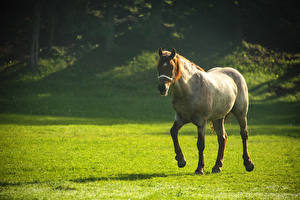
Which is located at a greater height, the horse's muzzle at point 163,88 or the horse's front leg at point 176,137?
the horse's muzzle at point 163,88

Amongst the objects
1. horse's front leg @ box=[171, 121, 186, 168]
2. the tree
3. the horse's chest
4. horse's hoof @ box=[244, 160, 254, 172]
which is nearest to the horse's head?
the horse's chest

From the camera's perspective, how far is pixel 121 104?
31.3 metres

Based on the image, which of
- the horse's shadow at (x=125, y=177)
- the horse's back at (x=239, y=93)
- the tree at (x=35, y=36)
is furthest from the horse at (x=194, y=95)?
the tree at (x=35, y=36)

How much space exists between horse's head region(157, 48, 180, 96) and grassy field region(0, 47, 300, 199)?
2291 mm

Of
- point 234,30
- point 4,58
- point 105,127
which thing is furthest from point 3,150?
point 234,30

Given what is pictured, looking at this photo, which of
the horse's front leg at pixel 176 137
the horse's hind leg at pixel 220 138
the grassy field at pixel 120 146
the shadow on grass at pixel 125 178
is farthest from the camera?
the horse's hind leg at pixel 220 138

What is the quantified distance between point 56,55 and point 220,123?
33983 millimetres

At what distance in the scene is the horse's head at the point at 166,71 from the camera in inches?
349

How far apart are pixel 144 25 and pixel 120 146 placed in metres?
31.9

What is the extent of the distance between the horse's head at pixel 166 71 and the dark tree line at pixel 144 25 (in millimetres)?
32534

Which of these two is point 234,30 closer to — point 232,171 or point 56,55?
point 56,55

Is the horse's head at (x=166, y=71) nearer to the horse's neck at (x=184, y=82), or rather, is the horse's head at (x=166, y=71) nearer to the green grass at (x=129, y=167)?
the horse's neck at (x=184, y=82)

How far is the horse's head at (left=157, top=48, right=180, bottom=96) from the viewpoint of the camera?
887 cm

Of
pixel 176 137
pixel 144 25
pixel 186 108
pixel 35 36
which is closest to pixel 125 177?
pixel 176 137
